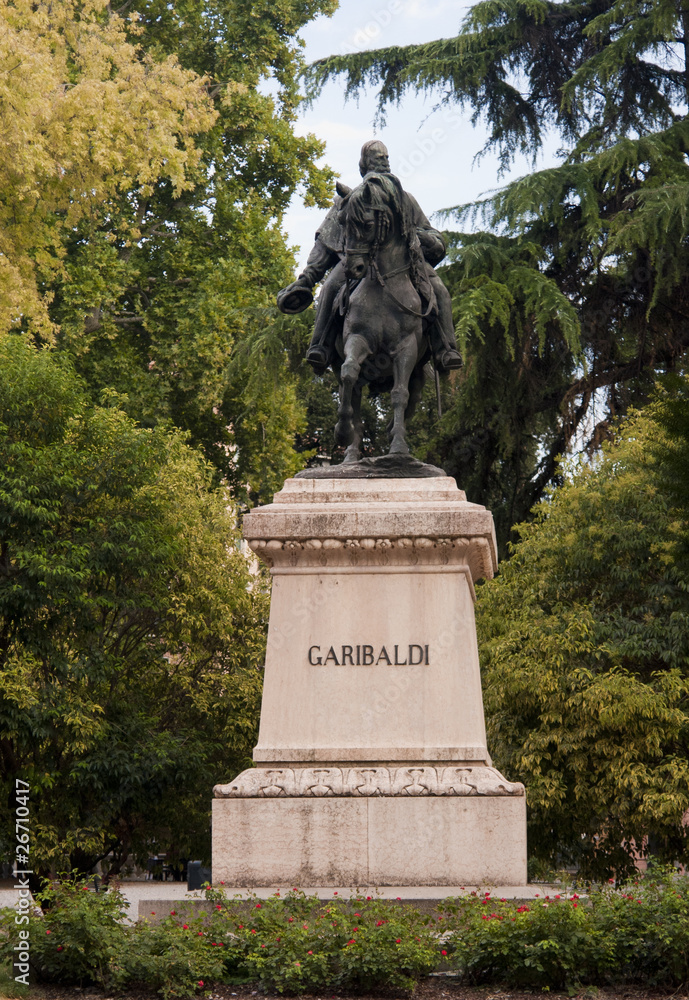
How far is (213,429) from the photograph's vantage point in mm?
29750

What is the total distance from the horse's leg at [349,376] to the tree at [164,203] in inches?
458

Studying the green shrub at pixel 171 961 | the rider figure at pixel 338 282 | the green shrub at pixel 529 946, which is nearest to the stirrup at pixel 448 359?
the rider figure at pixel 338 282

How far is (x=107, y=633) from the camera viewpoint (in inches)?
808

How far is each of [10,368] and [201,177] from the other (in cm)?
1111

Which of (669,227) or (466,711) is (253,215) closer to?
(669,227)

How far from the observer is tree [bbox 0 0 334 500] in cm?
2160

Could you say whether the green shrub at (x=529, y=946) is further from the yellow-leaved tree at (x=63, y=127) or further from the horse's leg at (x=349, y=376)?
the yellow-leaved tree at (x=63, y=127)

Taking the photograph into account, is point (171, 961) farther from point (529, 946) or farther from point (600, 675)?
point (600, 675)

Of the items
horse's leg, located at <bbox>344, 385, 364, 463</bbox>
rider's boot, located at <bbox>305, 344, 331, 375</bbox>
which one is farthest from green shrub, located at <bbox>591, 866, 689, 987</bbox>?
rider's boot, located at <bbox>305, 344, 331, 375</bbox>

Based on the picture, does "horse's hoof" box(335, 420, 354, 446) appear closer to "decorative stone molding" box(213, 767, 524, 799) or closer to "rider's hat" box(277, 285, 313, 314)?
"rider's hat" box(277, 285, 313, 314)

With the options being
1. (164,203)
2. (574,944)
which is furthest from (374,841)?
(164,203)

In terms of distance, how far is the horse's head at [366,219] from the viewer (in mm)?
10195

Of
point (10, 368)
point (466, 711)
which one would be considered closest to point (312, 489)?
point (466, 711)

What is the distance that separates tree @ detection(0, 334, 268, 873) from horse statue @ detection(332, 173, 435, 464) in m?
8.18
